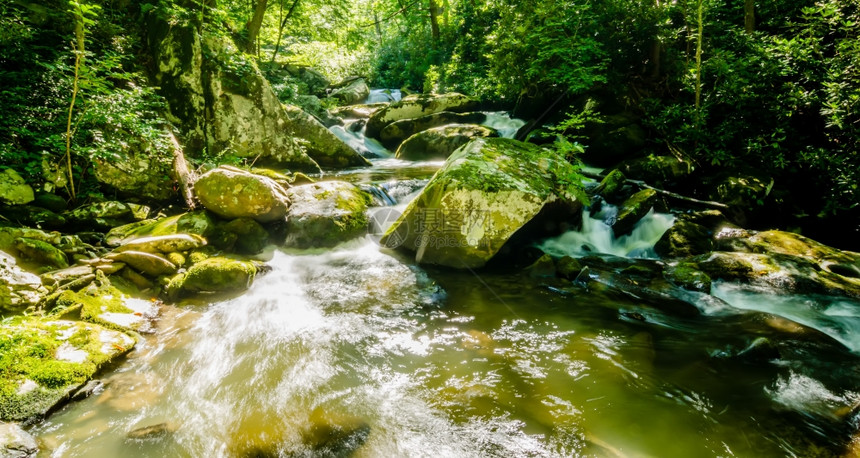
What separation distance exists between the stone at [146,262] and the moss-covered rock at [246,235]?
113 cm

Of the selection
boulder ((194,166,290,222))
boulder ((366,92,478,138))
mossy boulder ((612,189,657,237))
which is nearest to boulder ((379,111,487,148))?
boulder ((366,92,478,138))

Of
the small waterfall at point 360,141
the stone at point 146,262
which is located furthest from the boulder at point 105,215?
the small waterfall at point 360,141

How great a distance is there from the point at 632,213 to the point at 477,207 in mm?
3296

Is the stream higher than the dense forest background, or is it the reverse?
the dense forest background

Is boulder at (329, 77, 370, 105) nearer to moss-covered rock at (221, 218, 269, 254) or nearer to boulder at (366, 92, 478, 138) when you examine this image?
boulder at (366, 92, 478, 138)

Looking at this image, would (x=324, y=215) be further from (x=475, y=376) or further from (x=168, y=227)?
(x=475, y=376)

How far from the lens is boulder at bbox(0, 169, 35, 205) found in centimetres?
425

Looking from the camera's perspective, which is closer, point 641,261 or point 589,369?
point 589,369

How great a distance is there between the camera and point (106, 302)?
3.70 m

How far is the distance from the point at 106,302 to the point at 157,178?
3.08 meters

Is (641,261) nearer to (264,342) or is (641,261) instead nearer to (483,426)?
(483,426)

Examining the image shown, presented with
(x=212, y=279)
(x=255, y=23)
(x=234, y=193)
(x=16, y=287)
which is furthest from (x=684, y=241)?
(x=255, y=23)

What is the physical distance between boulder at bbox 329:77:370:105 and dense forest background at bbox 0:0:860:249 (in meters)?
7.33

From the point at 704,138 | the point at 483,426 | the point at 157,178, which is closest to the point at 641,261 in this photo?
the point at 704,138
